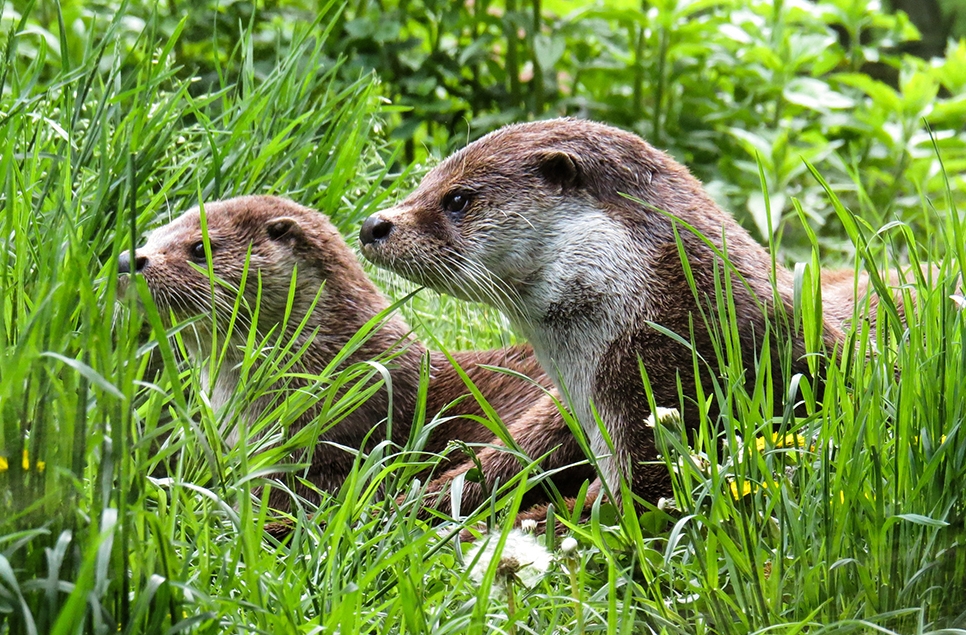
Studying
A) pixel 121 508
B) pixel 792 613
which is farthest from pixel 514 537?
pixel 121 508

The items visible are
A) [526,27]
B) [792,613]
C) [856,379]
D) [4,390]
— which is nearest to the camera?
[4,390]

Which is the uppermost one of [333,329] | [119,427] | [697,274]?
[119,427]

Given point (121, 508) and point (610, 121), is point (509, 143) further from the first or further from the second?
point (610, 121)

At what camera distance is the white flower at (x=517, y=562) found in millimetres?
1761

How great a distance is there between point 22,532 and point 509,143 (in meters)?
1.68

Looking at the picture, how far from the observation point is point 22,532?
57.7 inches

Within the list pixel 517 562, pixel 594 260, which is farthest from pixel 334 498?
pixel 594 260

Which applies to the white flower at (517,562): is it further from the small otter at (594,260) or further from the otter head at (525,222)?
the otter head at (525,222)

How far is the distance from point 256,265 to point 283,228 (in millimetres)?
142

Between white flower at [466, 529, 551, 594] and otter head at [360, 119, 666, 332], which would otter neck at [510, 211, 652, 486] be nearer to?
otter head at [360, 119, 666, 332]

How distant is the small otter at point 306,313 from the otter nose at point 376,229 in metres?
0.19

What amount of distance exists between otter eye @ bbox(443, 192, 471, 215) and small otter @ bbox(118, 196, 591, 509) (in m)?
0.33

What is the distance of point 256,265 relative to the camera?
3.03 metres

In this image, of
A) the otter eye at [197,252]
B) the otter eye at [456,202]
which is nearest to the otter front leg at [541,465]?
the otter eye at [456,202]
